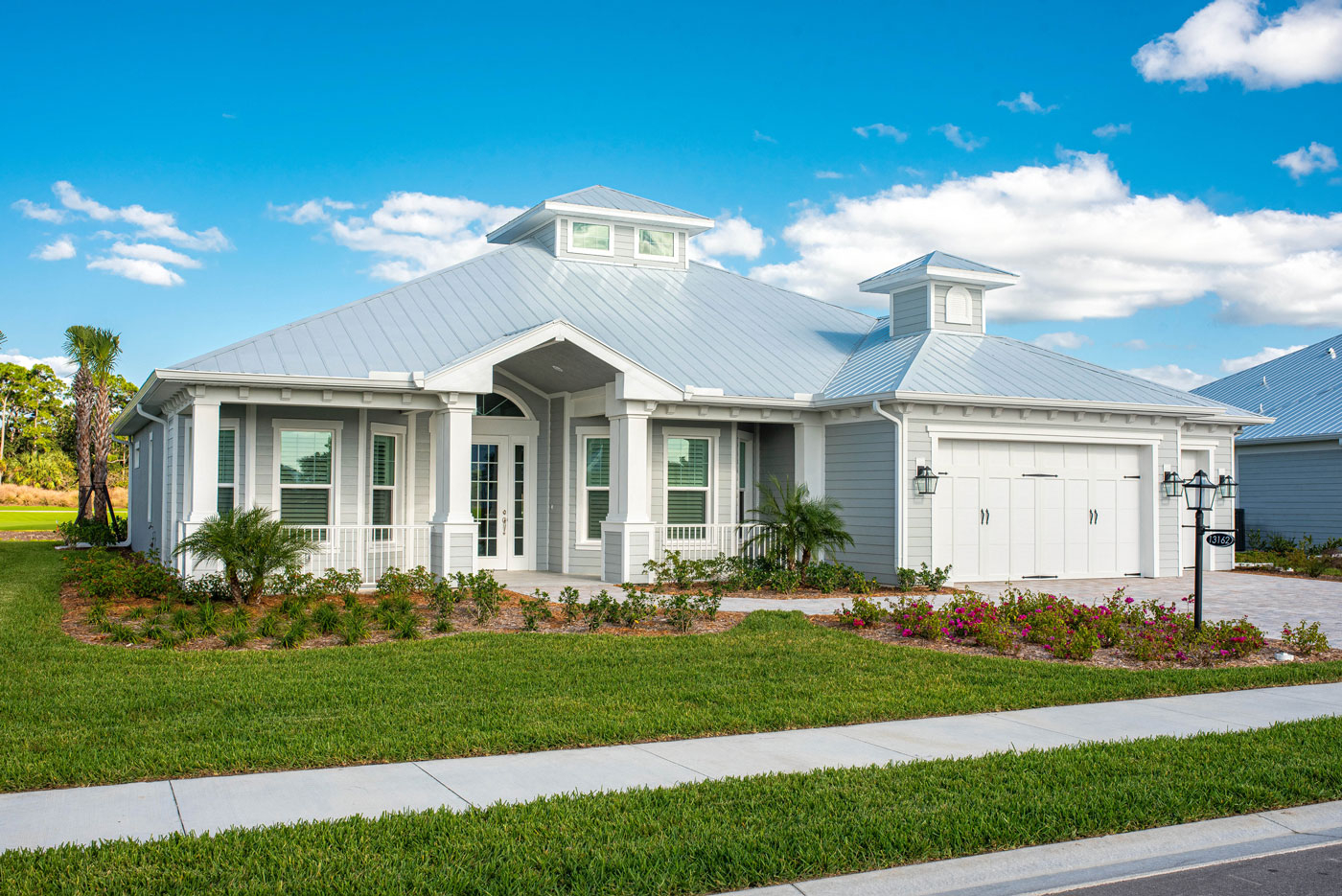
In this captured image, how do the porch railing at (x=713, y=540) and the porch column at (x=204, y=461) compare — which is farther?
the porch railing at (x=713, y=540)

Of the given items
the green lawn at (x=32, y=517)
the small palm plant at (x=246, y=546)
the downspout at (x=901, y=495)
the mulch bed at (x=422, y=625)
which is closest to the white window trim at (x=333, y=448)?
the mulch bed at (x=422, y=625)

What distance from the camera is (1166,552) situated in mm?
19000

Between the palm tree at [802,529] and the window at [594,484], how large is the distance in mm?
2660

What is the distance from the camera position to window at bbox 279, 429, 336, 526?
16.4 meters

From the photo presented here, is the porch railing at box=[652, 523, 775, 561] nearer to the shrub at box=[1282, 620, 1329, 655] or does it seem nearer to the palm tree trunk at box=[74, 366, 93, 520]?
the shrub at box=[1282, 620, 1329, 655]

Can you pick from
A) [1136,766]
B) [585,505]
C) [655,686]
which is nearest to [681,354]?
[585,505]

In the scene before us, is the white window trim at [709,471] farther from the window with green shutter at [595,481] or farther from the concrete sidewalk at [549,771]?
the concrete sidewalk at [549,771]

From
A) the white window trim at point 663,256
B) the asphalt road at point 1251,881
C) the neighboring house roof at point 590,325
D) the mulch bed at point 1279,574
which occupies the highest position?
the white window trim at point 663,256

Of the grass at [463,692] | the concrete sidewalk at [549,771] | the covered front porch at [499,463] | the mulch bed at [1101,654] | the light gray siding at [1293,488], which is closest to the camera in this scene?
the concrete sidewalk at [549,771]

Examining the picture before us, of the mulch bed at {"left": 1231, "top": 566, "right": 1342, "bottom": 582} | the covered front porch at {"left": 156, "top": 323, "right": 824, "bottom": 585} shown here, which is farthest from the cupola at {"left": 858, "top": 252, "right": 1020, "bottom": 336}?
the mulch bed at {"left": 1231, "top": 566, "right": 1342, "bottom": 582}

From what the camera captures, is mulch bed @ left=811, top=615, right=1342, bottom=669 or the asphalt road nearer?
the asphalt road

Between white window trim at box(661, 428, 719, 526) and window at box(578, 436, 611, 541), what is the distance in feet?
3.16

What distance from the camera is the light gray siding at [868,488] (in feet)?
55.6

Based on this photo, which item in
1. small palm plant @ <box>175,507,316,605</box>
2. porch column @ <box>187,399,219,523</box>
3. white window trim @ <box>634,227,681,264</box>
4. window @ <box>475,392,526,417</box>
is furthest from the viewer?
white window trim @ <box>634,227,681,264</box>
